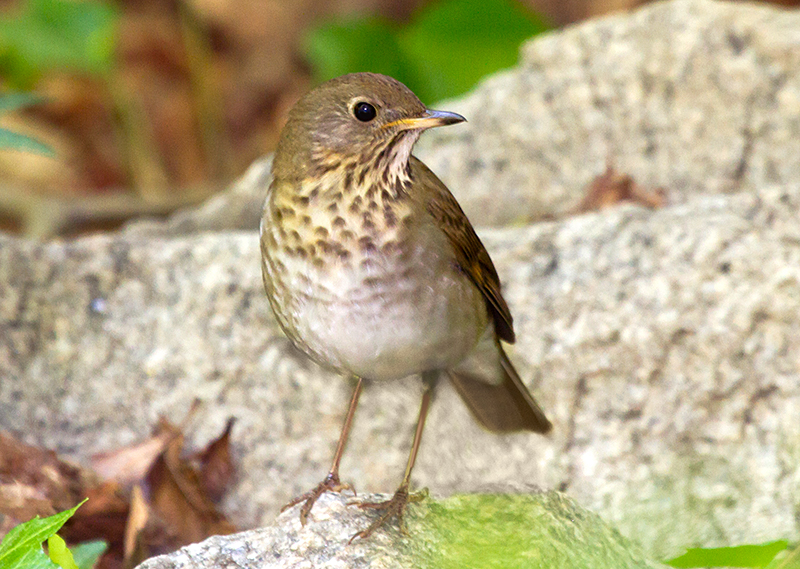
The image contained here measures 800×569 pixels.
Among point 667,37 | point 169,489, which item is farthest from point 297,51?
point 169,489

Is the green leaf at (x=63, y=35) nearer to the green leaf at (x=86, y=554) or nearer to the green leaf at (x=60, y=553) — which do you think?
the green leaf at (x=86, y=554)

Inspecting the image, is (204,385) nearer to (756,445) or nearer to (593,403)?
(593,403)

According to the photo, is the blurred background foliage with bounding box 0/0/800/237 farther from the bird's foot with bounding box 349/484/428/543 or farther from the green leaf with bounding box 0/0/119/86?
the bird's foot with bounding box 349/484/428/543

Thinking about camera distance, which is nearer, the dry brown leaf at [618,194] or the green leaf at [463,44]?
the dry brown leaf at [618,194]

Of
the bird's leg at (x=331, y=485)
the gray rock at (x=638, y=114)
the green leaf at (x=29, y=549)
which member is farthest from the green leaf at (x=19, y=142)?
the gray rock at (x=638, y=114)

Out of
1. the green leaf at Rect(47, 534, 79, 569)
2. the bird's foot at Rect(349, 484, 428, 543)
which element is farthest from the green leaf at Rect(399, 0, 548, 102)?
the green leaf at Rect(47, 534, 79, 569)
